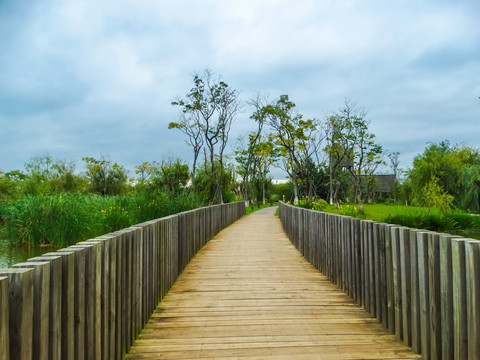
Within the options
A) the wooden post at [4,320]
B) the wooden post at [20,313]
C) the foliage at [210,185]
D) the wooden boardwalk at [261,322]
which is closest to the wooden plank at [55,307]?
the wooden post at [20,313]

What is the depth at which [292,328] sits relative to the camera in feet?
11.5

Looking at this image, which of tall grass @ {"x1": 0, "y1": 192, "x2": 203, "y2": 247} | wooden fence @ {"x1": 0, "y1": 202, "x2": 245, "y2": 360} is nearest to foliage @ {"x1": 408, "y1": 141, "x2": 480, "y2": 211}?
tall grass @ {"x1": 0, "y1": 192, "x2": 203, "y2": 247}

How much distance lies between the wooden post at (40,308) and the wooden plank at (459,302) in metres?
2.54

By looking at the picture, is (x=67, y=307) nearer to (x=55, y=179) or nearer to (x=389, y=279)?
(x=389, y=279)

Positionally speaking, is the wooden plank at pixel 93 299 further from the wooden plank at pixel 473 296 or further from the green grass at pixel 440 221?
the green grass at pixel 440 221

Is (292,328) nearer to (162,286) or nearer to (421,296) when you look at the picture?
(421,296)

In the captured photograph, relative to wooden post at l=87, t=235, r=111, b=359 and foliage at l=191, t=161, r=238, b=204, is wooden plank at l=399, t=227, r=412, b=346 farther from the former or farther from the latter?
foliage at l=191, t=161, r=238, b=204

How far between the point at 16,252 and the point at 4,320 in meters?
9.71

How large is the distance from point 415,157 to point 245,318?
26771mm

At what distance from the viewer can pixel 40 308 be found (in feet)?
5.24

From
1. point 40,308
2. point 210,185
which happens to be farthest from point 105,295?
point 210,185

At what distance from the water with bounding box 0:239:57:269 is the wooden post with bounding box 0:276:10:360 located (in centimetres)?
760

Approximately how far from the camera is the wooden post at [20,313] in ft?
4.69

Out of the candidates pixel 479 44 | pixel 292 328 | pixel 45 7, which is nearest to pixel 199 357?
pixel 292 328
